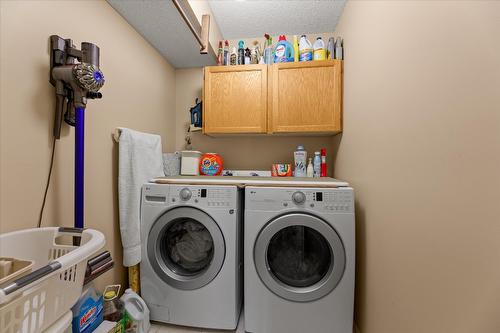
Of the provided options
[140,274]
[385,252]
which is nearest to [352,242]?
[385,252]

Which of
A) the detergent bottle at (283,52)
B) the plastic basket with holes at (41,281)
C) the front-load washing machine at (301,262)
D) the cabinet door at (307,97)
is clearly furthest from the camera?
the detergent bottle at (283,52)

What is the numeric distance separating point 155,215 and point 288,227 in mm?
850

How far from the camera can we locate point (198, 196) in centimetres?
133

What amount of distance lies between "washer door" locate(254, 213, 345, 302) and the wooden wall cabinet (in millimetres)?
818

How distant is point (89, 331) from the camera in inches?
38.3

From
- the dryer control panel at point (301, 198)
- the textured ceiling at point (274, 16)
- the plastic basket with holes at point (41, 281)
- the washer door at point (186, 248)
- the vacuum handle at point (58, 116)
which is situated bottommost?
the washer door at point (186, 248)

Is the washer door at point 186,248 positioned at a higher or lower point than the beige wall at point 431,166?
lower

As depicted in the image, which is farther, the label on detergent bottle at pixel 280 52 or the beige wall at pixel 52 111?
the label on detergent bottle at pixel 280 52

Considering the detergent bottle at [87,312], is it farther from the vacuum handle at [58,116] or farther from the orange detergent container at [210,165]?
the orange detergent container at [210,165]

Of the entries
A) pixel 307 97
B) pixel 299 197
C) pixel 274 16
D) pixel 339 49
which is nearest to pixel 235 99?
pixel 307 97

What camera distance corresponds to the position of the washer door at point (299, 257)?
122cm

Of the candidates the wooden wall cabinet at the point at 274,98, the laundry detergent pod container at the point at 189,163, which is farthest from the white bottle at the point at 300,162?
the laundry detergent pod container at the point at 189,163

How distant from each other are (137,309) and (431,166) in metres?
1.68

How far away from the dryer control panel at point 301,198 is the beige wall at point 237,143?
0.84 m
